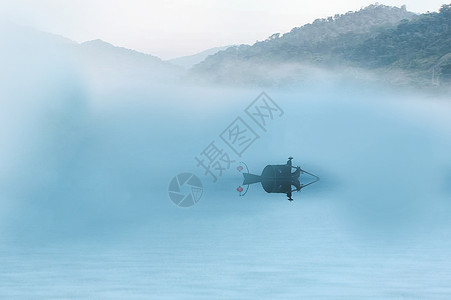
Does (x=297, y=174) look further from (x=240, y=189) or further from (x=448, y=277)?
(x=448, y=277)

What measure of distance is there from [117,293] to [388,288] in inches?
474

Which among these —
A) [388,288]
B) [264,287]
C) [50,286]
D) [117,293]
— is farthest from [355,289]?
[50,286]

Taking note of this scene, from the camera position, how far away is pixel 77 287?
115ft

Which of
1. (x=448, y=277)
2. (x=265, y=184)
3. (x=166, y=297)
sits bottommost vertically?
(x=448, y=277)

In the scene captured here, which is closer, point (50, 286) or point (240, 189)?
point (240, 189)

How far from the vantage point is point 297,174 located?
34.8 metres

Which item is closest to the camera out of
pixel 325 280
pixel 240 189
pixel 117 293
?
pixel 240 189

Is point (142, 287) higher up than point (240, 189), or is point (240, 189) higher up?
point (240, 189)

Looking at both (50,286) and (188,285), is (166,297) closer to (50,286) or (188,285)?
(188,285)

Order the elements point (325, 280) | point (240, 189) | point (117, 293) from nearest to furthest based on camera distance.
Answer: point (240, 189) → point (117, 293) → point (325, 280)

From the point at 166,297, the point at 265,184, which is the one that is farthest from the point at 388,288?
the point at 166,297

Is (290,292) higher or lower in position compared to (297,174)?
lower

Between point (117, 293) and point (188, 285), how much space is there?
137 inches

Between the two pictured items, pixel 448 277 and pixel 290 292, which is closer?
pixel 290 292
